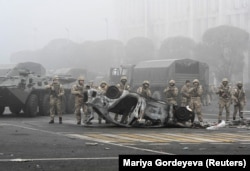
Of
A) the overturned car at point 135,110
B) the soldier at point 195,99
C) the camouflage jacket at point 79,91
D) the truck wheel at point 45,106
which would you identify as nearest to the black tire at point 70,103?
the truck wheel at point 45,106

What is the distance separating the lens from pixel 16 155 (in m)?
9.08

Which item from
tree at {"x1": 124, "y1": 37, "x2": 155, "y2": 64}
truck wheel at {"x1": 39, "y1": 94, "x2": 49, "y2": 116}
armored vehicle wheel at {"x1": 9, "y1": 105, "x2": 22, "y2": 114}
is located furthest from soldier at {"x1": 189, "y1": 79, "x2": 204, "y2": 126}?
tree at {"x1": 124, "y1": 37, "x2": 155, "y2": 64}

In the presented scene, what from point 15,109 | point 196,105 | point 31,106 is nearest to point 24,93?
point 31,106

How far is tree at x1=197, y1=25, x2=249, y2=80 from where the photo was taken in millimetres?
59156

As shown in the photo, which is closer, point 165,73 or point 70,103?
point 70,103

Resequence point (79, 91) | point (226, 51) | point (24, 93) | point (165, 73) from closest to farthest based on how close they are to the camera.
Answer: point (79, 91) < point (24, 93) < point (165, 73) < point (226, 51)

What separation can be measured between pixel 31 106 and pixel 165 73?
13.7 meters

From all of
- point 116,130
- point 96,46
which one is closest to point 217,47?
point 96,46

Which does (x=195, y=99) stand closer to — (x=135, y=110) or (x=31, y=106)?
(x=135, y=110)

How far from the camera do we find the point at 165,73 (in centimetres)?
3294

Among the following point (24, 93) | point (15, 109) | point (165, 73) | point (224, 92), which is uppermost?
point (165, 73)

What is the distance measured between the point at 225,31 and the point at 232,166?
5503 cm

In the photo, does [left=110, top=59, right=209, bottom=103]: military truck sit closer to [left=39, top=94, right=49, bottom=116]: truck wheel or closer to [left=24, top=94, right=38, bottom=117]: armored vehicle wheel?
[left=39, top=94, right=49, bottom=116]: truck wheel

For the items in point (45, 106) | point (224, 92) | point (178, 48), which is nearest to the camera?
point (224, 92)
